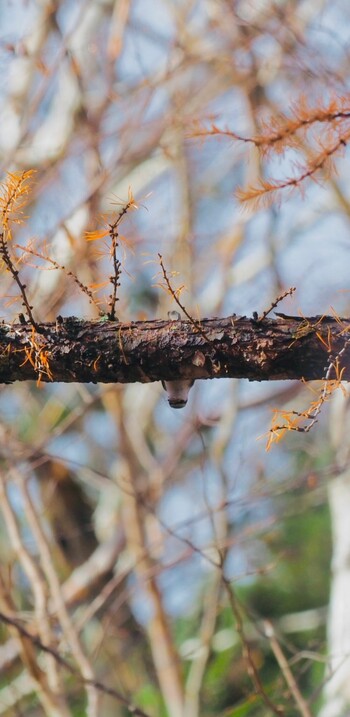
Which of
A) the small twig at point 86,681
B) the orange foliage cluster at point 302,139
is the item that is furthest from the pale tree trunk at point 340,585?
the orange foliage cluster at point 302,139

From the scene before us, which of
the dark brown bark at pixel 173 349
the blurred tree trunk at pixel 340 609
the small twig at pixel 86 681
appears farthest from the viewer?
the blurred tree trunk at pixel 340 609

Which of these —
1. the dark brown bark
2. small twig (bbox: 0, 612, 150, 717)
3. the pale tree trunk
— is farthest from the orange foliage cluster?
the pale tree trunk

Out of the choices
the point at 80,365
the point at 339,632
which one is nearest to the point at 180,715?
the point at 339,632

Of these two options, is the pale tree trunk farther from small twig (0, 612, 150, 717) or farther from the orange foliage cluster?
the orange foliage cluster

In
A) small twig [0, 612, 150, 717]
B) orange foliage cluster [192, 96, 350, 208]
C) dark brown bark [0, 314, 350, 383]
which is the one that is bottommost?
small twig [0, 612, 150, 717]

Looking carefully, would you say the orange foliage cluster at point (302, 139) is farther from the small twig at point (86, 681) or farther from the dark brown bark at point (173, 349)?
the small twig at point (86, 681)

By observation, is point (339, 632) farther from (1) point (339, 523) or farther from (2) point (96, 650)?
(2) point (96, 650)

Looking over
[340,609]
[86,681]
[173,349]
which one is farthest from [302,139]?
[340,609]

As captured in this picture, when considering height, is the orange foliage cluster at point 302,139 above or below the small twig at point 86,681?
above

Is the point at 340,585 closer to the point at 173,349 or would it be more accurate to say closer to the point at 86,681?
the point at 86,681
